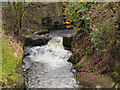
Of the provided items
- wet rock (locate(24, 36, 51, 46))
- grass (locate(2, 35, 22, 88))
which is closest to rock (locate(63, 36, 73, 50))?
wet rock (locate(24, 36, 51, 46))

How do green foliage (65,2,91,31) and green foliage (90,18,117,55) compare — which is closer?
green foliage (90,18,117,55)

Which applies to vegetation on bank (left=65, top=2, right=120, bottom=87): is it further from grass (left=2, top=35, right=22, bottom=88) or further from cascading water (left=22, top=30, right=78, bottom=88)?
grass (left=2, top=35, right=22, bottom=88)

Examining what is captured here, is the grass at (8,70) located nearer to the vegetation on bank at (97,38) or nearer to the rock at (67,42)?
the vegetation on bank at (97,38)

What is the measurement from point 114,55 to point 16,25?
311 inches

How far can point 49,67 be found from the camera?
9211mm

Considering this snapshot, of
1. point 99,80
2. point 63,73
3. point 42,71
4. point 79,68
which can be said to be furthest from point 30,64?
point 99,80

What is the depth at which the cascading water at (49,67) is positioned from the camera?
685 centimetres

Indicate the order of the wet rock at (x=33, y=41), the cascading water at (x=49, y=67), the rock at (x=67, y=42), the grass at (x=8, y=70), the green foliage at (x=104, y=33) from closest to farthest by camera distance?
the grass at (x=8, y=70)
the green foliage at (x=104, y=33)
the cascading water at (x=49, y=67)
the rock at (x=67, y=42)
the wet rock at (x=33, y=41)

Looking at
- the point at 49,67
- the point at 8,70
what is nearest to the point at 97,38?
the point at 49,67

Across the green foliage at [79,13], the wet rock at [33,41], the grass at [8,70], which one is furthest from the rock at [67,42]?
the grass at [8,70]

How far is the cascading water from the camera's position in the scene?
6852 millimetres

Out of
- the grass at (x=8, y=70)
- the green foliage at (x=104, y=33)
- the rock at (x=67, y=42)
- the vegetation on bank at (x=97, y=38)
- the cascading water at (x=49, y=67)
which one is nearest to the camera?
the grass at (x=8, y=70)

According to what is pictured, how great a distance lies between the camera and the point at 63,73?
322 inches

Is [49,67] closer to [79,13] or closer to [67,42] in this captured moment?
[79,13]
